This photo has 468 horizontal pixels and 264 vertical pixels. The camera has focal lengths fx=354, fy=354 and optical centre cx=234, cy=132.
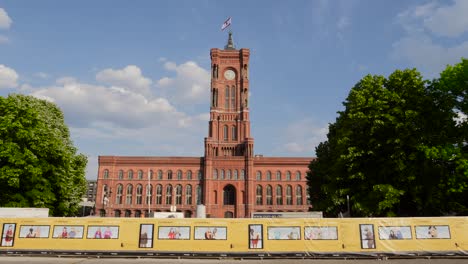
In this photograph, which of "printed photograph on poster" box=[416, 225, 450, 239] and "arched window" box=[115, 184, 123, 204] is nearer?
"printed photograph on poster" box=[416, 225, 450, 239]

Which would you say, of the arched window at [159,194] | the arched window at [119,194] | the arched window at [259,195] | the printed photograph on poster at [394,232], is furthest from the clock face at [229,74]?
the printed photograph on poster at [394,232]

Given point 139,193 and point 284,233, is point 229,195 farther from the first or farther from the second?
point 284,233

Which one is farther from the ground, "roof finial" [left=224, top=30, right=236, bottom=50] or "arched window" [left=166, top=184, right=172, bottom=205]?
"roof finial" [left=224, top=30, right=236, bottom=50]

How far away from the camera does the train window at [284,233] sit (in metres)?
16.8

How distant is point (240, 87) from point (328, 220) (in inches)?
2561

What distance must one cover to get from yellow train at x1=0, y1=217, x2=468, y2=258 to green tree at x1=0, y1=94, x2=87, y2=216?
931 cm

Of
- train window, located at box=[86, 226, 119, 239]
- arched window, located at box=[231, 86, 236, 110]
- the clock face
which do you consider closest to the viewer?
train window, located at box=[86, 226, 119, 239]

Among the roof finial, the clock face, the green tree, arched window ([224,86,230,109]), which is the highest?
the roof finial

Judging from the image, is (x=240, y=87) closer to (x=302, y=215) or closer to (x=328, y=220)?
(x=302, y=215)

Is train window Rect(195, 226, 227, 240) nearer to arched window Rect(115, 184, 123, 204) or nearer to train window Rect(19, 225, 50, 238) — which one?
train window Rect(19, 225, 50, 238)

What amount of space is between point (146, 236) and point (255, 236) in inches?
209

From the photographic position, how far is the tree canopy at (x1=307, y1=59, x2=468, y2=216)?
22172mm

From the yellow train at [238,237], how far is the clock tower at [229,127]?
52411 millimetres

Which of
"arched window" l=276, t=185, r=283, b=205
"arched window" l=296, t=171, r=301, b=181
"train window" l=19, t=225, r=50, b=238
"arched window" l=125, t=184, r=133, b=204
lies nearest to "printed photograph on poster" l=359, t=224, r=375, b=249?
"train window" l=19, t=225, r=50, b=238
